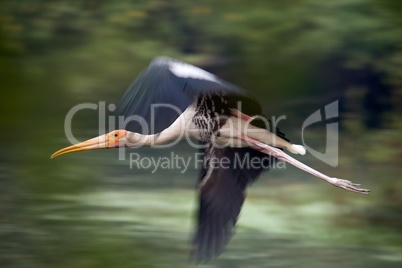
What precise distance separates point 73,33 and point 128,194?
177 centimetres

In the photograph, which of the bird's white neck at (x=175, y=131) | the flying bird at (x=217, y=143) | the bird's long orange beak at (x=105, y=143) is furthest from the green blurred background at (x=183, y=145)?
the bird's white neck at (x=175, y=131)

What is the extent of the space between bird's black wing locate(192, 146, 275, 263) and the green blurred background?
53.1 inches

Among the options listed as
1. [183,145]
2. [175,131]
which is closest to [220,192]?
[175,131]

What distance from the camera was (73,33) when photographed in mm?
9062

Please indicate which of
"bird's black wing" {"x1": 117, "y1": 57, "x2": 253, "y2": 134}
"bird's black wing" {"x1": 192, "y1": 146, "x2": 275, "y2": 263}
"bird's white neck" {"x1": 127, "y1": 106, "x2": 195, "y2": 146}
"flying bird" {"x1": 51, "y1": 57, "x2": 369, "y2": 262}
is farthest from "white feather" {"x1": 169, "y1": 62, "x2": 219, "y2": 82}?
"bird's black wing" {"x1": 192, "y1": 146, "x2": 275, "y2": 263}

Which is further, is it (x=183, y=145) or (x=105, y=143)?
(x=183, y=145)

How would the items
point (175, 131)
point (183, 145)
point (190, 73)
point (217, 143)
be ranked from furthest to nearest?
point (183, 145) < point (217, 143) < point (175, 131) < point (190, 73)

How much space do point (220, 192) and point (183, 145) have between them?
2573 millimetres

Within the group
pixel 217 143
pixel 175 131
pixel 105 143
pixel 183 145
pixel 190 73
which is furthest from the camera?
pixel 183 145

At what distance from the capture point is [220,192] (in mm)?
6141

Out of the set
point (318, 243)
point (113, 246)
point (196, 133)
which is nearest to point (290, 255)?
point (318, 243)

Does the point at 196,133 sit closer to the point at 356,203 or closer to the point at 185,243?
the point at 185,243

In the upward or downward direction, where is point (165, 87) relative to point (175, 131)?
upward

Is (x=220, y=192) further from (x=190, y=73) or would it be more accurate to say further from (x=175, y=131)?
(x=190, y=73)
